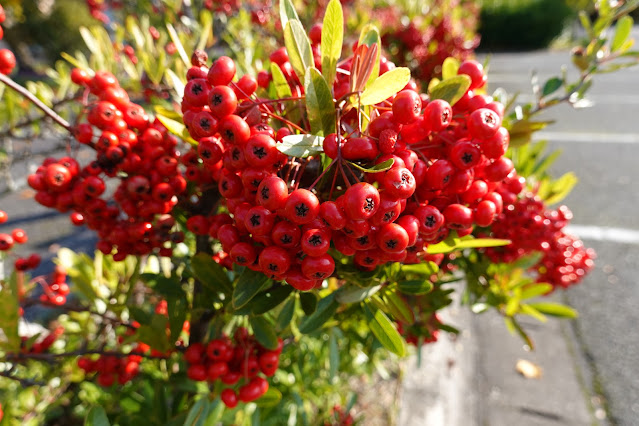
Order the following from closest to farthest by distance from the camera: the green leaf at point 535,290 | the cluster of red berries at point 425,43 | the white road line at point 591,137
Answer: the green leaf at point 535,290 → the cluster of red berries at point 425,43 → the white road line at point 591,137

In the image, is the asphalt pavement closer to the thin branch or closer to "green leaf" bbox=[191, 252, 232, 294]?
"green leaf" bbox=[191, 252, 232, 294]

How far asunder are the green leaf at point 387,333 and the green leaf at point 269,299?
0.25 meters

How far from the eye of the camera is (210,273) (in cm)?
106

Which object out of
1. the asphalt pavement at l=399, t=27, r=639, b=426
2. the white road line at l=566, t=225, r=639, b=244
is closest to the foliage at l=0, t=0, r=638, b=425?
the asphalt pavement at l=399, t=27, r=639, b=426

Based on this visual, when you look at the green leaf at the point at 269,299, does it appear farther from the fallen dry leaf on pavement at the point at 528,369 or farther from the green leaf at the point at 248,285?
the fallen dry leaf on pavement at the point at 528,369

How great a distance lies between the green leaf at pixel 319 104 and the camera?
77cm

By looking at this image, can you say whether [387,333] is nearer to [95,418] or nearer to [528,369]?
[95,418]

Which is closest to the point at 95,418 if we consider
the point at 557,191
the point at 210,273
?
the point at 210,273

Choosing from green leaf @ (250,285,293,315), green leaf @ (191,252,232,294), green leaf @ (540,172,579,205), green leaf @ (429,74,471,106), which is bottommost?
green leaf @ (540,172,579,205)

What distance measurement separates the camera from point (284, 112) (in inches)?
36.9

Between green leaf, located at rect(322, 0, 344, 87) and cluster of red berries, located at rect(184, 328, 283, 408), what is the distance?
904mm

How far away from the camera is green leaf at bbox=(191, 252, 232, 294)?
1.03 meters

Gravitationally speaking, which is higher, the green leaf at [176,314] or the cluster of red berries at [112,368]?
the green leaf at [176,314]

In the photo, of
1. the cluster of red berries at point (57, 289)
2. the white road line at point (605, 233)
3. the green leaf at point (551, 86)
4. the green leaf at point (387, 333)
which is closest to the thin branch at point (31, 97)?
the cluster of red berries at point (57, 289)
